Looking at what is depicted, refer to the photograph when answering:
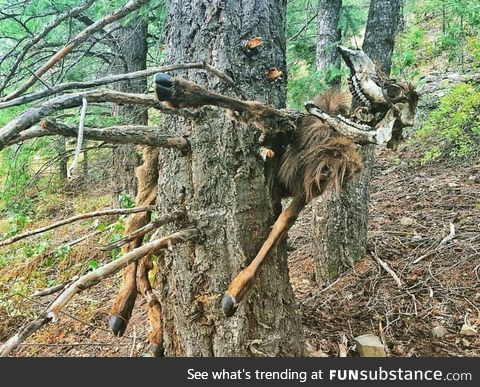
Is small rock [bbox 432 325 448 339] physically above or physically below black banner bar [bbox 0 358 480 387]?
below

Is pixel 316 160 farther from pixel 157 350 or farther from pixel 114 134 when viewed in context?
pixel 157 350

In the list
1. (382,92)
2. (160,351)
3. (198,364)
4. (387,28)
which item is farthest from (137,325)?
(387,28)

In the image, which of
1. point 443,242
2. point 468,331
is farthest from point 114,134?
point 443,242

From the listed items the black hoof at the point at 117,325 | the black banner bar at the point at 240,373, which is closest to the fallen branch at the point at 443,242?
the black banner bar at the point at 240,373

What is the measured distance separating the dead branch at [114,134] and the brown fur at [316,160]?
48 cm

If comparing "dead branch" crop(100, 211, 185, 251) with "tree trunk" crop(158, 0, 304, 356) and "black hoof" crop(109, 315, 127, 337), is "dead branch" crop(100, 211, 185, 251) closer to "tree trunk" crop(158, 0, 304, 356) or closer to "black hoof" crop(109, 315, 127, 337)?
"tree trunk" crop(158, 0, 304, 356)

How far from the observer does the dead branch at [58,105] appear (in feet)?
3.36

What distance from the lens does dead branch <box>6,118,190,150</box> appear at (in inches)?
47.9

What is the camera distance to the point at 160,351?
77.7 inches

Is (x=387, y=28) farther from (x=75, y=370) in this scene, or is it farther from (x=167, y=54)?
(x=75, y=370)

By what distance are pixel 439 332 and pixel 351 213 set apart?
1.22m

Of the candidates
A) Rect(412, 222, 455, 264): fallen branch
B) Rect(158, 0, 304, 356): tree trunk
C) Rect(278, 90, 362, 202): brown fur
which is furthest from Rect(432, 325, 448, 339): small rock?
Rect(278, 90, 362, 202): brown fur

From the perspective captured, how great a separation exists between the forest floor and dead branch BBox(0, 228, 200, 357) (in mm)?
323

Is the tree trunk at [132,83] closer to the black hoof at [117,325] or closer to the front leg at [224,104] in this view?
the black hoof at [117,325]
